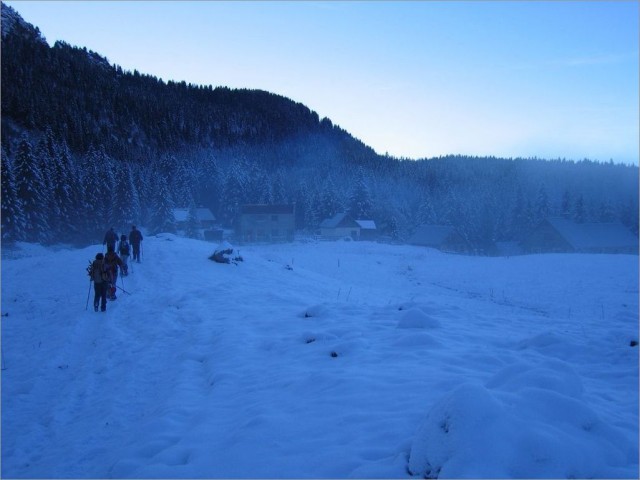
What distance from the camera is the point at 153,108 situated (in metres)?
149

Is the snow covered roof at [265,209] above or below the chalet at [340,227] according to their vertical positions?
above

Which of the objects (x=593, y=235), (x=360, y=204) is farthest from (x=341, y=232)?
(x=593, y=235)

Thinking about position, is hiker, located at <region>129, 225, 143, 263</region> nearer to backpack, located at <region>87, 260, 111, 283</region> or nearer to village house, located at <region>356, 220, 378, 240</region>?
backpack, located at <region>87, 260, 111, 283</region>

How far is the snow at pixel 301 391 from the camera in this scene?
4.15 meters

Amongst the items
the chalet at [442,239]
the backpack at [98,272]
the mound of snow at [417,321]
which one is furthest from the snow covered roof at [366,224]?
the mound of snow at [417,321]

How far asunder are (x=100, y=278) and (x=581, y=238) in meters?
64.3

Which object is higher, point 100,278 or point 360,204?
point 360,204

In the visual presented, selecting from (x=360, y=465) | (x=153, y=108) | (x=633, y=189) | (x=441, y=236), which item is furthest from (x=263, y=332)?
(x=633, y=189)

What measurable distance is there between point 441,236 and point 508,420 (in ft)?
217

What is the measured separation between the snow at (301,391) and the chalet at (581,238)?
48848mm

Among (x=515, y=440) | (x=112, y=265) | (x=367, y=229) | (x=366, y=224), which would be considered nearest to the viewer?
(x=515, y=440)

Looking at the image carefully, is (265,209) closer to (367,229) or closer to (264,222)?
(264,222)

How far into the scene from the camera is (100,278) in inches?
529

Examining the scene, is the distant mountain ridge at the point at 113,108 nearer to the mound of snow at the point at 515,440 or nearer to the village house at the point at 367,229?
the village house at the point at 367,229
